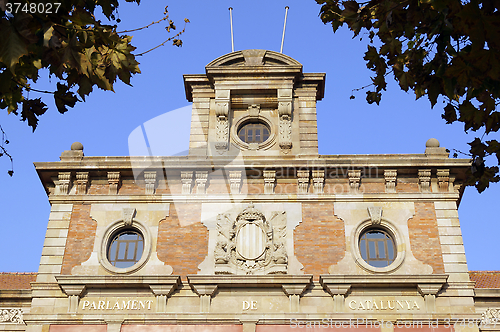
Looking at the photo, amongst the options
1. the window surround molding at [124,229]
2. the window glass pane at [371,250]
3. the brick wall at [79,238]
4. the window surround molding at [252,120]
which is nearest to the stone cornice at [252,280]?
the window surround molding at [124,229]

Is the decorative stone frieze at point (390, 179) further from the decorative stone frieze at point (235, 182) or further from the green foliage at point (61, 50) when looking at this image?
the green foliage at point (61, 50)

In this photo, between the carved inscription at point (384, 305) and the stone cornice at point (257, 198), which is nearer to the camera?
the carved inscription at point (384, 305)

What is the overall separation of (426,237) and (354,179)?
2.84 metres

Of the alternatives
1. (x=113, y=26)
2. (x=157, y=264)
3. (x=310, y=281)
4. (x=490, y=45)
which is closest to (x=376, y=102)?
(x=490, y=45)

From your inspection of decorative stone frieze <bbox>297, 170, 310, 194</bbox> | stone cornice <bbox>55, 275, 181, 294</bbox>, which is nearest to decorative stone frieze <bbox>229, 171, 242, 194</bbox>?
decorative stone frieze <bbox>297, 170, 310, 194</bbox>

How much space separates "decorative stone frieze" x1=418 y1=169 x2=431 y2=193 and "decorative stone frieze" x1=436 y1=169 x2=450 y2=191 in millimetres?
311

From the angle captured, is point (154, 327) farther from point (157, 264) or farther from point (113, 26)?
point (113, 26)

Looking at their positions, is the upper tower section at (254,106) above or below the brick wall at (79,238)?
above

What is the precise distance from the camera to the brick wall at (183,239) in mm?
18031

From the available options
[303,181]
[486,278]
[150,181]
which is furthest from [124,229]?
[486,278]

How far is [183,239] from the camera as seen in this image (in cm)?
1839

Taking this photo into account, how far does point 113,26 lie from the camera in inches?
351

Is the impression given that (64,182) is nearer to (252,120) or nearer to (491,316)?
(252,120)

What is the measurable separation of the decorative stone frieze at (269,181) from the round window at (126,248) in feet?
14.0
